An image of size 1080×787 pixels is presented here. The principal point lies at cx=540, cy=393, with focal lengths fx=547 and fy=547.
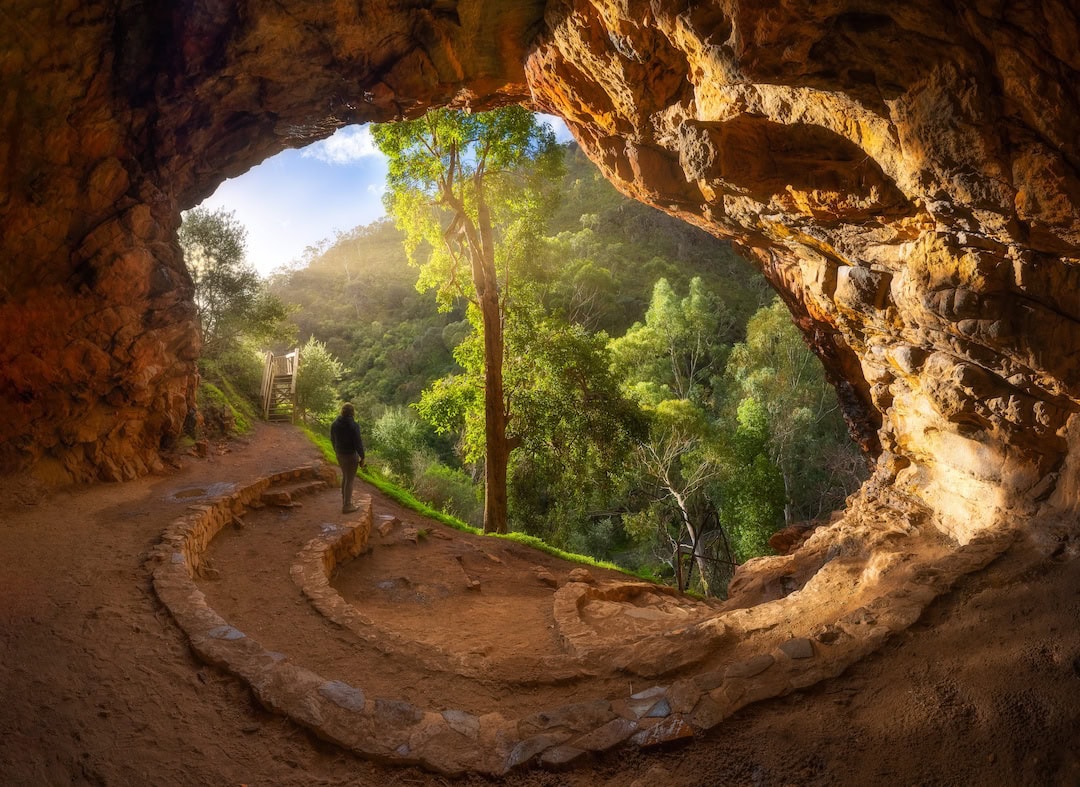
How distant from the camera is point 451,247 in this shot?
642 inches

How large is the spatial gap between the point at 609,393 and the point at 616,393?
33 centimetres

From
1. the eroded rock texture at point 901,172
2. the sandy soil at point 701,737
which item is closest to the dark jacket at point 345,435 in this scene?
the sandy soil at point 701,737

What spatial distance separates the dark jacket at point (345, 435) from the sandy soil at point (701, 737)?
4.66 metres

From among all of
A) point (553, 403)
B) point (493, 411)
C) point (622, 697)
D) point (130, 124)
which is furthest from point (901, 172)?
point (553, 403)

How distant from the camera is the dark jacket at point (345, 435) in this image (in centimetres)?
1003

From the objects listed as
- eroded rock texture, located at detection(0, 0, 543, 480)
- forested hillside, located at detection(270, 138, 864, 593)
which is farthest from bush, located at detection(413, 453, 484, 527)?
eroded rock texture, located at detection(0, 0, 543, 480)

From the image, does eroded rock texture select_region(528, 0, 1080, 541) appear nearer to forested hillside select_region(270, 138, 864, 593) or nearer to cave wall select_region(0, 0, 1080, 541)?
cave wall select_region(0, 0, 1080, 541)

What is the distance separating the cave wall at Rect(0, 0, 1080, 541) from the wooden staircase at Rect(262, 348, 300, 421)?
27.3 feet

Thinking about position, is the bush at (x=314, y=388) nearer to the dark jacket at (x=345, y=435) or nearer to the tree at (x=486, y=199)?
the tree at (x=486, y=199)

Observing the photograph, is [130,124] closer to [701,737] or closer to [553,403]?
[553,403]

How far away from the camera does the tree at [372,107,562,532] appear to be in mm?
14008

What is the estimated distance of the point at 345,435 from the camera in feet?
33.0

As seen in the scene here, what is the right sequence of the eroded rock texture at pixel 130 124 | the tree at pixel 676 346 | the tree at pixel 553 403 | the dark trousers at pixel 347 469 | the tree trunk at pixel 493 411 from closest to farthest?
the eroded rock texture at pixel 130 124
the dark trousers at pixel 347 469
the tree trunk at pixel 493 411
the tree at pixel 553 403
the tree at pixel 676 346

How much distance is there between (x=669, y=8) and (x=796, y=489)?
79.6ft
